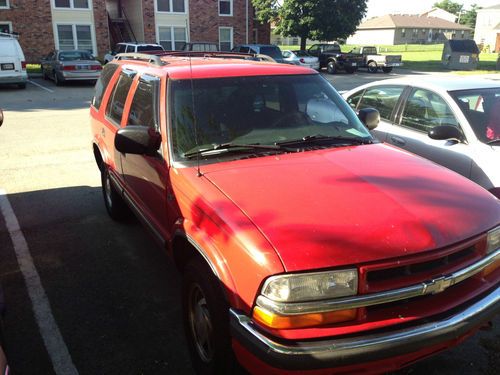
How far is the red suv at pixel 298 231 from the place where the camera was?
2.08 meters

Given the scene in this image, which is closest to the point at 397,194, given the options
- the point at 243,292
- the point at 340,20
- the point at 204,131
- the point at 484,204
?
the point at 484,204

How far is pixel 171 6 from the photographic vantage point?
1209 inches

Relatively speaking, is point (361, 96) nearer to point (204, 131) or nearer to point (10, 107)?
point (204, 131)

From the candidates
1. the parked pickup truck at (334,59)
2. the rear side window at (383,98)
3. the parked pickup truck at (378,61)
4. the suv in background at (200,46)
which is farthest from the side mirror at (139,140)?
the parked pickup truck at (378,61)

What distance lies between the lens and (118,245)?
4629mm

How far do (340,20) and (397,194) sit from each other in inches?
1172

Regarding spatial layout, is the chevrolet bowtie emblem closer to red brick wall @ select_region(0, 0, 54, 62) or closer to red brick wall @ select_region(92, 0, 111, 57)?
red brick wall @ select_region(0, 0, 54, 62)

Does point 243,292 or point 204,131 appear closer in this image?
point 243,292

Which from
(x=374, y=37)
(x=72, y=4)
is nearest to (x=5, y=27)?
(x=72, y=4)

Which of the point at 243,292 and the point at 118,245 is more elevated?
the point at 243,292

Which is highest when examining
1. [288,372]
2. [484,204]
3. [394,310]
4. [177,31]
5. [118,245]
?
[177,31]

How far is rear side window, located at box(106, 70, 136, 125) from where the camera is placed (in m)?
4.26

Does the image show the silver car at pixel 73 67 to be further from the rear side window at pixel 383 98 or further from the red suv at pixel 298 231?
the red suv at pixel 298 231

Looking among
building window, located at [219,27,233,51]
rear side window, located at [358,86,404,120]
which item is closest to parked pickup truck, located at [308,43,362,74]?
building window, located at [219,27,233,51]
